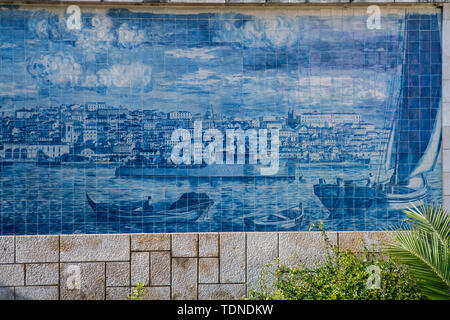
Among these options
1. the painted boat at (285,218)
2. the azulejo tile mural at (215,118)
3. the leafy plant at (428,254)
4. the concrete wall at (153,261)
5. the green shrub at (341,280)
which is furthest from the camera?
the painted boat at (285,218)

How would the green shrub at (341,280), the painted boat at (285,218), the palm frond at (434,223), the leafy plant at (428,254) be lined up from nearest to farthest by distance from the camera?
1. the leafy plant at (428,254)
2. the green shrub at (341,280)
3. the palm frond at (434,223)
4. the painted boat at (285,218)

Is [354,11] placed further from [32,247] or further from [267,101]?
[32,247]

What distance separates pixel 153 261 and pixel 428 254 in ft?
9.33

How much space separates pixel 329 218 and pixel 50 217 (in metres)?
4.01

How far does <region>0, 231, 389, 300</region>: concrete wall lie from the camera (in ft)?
15.9

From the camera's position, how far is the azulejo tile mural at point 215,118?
621cm

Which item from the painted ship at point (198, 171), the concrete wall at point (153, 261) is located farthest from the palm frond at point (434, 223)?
the painted ship at point (198, 171)

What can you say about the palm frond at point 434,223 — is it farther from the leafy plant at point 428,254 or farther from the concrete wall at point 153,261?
the concrete wall at point 153,261

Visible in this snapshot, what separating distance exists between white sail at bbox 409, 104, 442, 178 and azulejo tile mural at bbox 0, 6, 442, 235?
17mm

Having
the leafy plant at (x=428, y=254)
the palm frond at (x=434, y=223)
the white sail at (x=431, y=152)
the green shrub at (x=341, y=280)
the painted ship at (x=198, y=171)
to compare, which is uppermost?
the white sail at (x=431, y=152)

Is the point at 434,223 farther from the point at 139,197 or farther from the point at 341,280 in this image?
the point at 139,197

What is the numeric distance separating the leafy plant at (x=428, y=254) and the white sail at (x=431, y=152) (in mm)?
1896

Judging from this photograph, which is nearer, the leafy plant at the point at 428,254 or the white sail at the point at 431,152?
the leafy plant at the point at 428,254

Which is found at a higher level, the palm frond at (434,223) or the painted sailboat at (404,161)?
the painted sailboat at (404,161)
